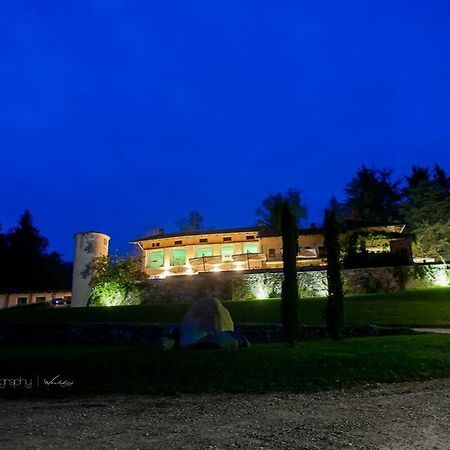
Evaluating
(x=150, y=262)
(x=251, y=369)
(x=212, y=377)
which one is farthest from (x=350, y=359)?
(x=150, y=262)

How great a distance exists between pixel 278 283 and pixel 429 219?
63.0ft

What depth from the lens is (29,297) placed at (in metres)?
46.0

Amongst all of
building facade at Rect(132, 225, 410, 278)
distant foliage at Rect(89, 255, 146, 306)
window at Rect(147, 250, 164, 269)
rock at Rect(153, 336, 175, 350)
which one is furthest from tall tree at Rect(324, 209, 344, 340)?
window at Rect(147, 250, 164, 269)

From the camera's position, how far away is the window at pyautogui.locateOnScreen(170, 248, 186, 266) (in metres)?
47.1

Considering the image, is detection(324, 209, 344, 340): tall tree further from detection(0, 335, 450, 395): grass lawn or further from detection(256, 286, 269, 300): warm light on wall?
detection(256, 286, 269, 300): warm light on wall

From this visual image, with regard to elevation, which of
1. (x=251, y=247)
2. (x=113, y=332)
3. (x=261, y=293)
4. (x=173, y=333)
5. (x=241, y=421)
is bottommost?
(x=241, y=421)

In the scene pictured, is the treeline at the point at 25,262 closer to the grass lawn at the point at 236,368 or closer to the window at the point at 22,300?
the window at the point at 22,300

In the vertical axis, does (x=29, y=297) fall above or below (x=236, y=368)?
above

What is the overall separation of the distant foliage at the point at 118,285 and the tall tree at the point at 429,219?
24063 mm

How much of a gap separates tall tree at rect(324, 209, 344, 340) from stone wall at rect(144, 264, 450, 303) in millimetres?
13382

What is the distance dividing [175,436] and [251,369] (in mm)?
4105

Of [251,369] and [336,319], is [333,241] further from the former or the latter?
[251,369]

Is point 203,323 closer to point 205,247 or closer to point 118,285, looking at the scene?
point 118,285

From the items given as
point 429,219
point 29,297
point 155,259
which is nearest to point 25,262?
point 29,297
